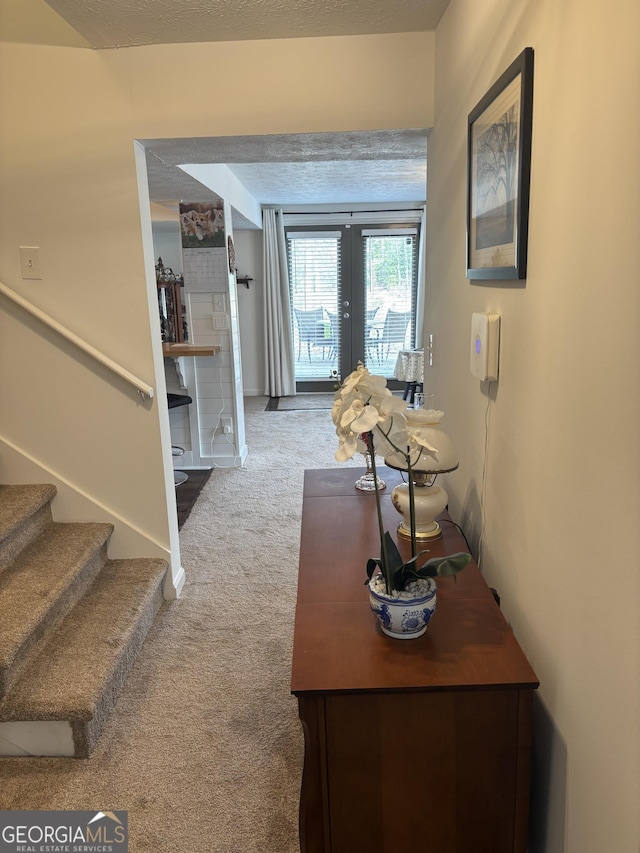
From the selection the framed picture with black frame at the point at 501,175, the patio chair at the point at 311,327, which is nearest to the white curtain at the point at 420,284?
the patio chair at the point at 311,327

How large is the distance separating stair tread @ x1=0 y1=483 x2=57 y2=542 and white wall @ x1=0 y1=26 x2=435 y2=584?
0.12 meters

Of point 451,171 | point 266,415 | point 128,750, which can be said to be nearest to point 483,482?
point 451,171

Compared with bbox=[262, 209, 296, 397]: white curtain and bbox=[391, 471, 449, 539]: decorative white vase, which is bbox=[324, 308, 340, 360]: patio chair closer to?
bbox=[262, 209, 296, 397]: white curtain

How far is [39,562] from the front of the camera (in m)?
2.31

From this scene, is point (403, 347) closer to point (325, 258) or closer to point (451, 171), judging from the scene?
point (325, 258)

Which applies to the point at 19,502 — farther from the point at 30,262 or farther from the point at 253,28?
the point at 253,28

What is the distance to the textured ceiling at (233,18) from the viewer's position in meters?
1.89

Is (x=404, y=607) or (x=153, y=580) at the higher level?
(x=404, y=607)

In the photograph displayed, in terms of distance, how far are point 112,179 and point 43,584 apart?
1.61m

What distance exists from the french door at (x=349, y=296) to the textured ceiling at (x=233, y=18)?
4.86m

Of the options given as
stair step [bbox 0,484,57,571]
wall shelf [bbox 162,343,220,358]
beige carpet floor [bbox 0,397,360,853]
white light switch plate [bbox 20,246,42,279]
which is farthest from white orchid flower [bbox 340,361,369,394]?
wall shelf [bbox 162,343,220,358]

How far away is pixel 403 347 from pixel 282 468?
10.9ft

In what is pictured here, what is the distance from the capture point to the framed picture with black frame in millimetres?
1206

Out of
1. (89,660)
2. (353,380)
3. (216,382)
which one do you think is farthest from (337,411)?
(216,382)
